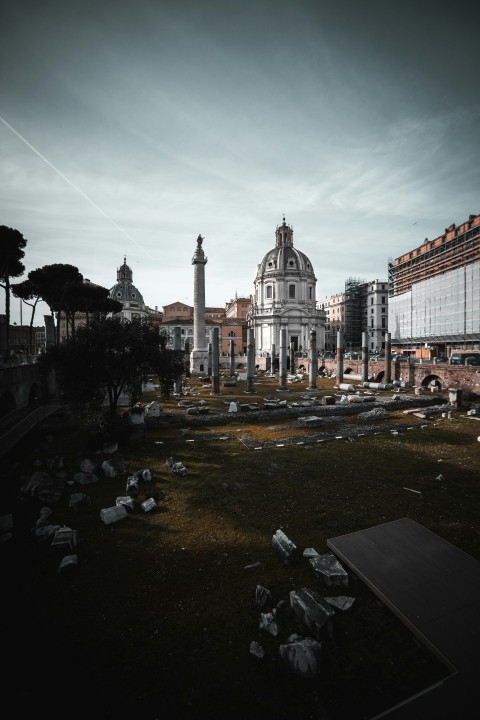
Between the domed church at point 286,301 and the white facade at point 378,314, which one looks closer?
the domed church at point 286,301

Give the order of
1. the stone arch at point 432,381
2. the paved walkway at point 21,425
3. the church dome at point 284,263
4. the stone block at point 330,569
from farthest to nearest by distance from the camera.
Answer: the church dome at point 284,263 < the stone arch at point 432,381 < the paved walkway at point 21,425 < the stone block at point 330,569

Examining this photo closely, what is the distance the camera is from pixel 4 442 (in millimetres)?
9789

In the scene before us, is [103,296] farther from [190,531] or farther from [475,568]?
[475,568]

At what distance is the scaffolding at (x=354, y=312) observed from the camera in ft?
252

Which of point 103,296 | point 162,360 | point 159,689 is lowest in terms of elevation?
point 159,689

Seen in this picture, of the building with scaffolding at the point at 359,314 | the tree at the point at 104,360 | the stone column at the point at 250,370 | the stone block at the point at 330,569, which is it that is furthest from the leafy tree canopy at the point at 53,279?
the building with scaffolding at the point at 359,314

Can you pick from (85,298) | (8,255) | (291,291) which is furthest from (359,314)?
(8,255)

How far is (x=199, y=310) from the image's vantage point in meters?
35.0

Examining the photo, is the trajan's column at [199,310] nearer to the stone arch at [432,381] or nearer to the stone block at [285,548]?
the stone arch at [432,381]

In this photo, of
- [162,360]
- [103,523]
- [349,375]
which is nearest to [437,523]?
[103,523]

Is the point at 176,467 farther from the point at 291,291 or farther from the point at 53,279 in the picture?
the point at 291,291

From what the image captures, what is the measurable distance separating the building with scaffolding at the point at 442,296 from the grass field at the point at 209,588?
35563mm

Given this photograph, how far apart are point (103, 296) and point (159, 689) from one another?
35388 mm

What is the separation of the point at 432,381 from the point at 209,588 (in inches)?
954
